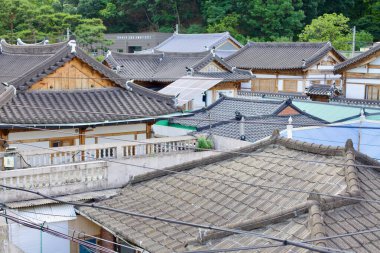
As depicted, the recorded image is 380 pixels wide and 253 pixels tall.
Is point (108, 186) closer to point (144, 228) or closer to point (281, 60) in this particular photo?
point (144, 228)

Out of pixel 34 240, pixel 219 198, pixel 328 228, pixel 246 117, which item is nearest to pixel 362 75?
pixel 246 117

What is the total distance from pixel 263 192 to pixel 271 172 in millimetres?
750

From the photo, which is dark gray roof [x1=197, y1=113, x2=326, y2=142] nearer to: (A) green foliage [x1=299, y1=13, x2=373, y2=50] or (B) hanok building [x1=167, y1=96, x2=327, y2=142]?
(B) hanok building [x1=167, y1=96, x2=327, y2=142]

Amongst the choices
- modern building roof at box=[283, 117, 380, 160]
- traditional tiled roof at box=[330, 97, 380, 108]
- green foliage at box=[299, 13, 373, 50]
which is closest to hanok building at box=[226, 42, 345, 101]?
green foliage at box=[299, 13, 373, 50]

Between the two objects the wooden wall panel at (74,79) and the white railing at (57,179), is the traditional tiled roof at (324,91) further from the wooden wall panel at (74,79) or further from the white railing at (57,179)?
the white railing at (57,179)

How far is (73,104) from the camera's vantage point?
16531 millimetres

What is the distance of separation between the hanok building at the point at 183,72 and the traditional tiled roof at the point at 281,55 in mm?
7472

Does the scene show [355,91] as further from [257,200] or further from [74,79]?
[257,200]

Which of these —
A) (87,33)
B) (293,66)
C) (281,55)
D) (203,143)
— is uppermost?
(87,33)

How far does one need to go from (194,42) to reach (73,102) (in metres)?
38.3

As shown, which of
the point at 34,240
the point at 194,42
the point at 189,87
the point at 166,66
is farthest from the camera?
the point at 194,42

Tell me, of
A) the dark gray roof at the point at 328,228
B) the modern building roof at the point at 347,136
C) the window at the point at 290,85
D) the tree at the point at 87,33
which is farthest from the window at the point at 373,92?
the tree at the point at 87,33

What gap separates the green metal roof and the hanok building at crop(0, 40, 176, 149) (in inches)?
351

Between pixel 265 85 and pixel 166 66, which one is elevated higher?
pixel 166 66
